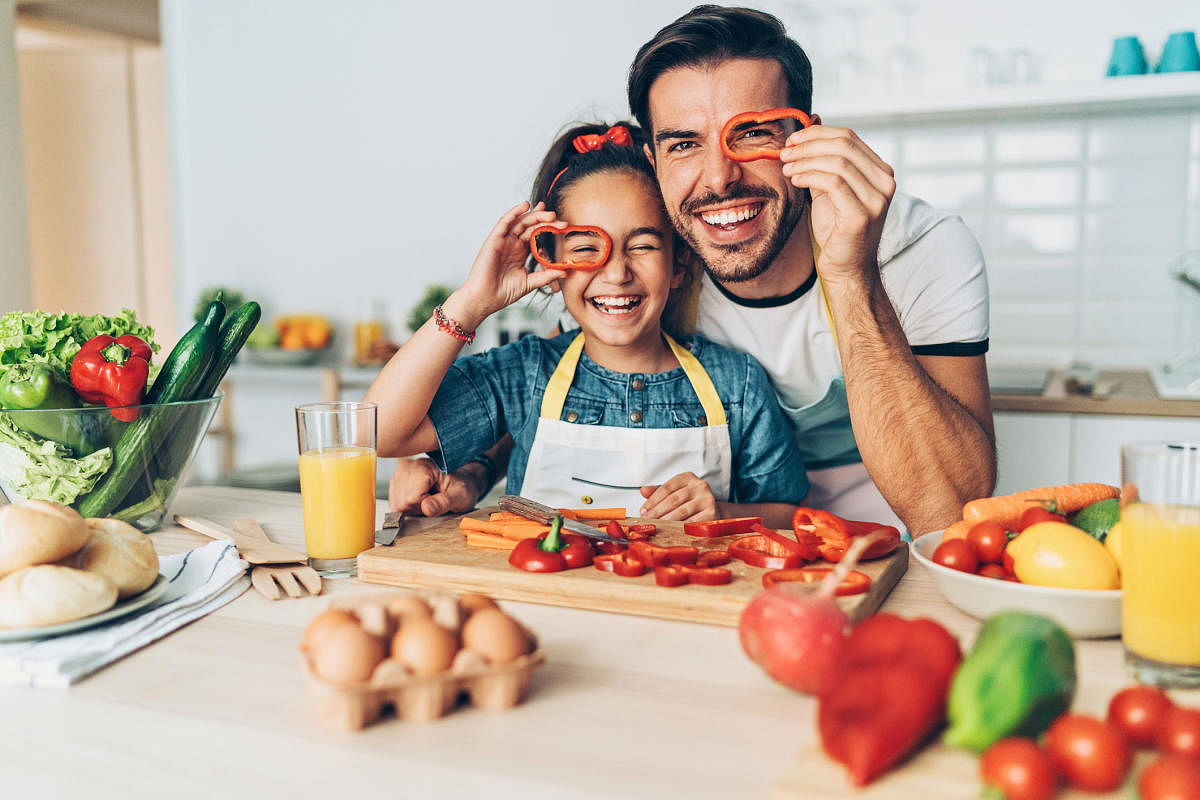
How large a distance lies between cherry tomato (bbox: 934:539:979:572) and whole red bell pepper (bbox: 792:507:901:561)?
99 mm

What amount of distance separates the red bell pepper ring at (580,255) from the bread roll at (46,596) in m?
0.95

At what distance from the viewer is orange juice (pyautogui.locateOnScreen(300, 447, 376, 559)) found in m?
1.22

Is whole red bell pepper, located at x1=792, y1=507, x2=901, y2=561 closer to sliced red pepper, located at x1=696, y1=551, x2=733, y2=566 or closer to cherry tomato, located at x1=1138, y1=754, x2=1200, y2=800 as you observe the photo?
sliced red pepper, located at x1=696, y1=551, x2=733, y2=566

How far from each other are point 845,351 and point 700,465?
1.15 ft

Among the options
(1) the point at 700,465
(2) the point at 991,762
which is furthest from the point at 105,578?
(1) the point at 700,465

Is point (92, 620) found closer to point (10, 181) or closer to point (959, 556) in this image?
point (959, 556)

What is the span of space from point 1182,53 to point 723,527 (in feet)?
8.43

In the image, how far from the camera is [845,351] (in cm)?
168

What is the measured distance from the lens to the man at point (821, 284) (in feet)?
5.25

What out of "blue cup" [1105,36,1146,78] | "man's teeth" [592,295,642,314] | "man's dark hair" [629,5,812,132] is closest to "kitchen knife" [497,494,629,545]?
"man's teeth" [592,295,642,314]

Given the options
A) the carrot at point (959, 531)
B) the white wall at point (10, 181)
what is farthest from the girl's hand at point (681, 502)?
the white wall at point (10, 181)

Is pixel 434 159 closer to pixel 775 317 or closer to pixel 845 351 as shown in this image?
pixel 775 317

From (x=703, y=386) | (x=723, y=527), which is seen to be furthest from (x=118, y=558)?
(x=703, y=386)

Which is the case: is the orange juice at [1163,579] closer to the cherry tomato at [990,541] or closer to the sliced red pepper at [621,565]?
the cherry tomato at [990,541]
